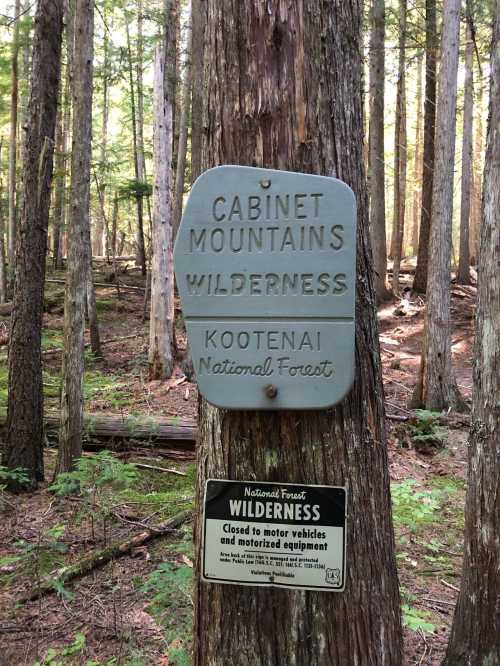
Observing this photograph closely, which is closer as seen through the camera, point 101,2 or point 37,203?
point 37,203

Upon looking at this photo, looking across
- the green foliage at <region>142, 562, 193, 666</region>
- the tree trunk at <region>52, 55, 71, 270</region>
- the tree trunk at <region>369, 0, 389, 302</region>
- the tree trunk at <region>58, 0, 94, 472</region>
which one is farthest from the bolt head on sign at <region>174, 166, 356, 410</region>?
the tree trunk at <region>52, 55, 71, 270</region>

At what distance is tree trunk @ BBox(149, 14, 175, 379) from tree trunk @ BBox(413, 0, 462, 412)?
15.9ft

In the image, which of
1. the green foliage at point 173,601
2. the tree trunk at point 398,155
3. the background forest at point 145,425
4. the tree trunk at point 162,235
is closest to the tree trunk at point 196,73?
the background forest at point 145,425

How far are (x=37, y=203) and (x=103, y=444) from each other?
10.5 ft

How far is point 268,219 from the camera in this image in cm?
138

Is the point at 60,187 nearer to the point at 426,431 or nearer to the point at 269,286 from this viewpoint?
the point at 426,431

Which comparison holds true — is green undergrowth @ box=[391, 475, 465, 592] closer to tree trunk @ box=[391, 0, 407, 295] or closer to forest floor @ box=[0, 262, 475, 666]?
forest floor @ box=[0, 262, 475, 666]

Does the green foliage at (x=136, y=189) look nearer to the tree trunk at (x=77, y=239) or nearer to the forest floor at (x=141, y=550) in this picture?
the forest floor at (x=141, y=550)

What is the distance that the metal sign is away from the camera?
140cm

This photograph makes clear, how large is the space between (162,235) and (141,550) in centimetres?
740

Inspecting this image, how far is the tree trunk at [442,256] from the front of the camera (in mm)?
9133

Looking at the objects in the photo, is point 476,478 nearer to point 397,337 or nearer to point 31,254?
point 31,254

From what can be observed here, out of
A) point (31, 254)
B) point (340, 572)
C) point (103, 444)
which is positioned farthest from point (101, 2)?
point (340, 572)

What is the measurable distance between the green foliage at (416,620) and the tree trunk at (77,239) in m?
3.94
